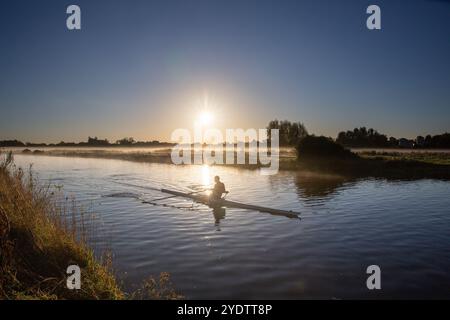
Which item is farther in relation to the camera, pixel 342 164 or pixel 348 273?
pixel 342 164

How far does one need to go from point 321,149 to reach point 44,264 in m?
53.7

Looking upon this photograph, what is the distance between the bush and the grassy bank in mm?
50921

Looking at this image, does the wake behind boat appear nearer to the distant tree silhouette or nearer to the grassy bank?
the grassy bank

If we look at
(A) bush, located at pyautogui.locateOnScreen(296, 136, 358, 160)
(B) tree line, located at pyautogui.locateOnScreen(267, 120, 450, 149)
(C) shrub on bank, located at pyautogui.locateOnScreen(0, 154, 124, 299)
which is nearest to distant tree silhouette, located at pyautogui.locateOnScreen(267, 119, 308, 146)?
(B) tree line, located at pyautogui.locateOnScreen(267, 120, 450, 149)

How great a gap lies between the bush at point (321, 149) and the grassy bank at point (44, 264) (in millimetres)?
50921

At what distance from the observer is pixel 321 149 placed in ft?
195

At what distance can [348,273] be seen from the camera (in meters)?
12.2

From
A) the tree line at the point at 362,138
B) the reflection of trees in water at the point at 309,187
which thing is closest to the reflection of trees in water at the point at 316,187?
the reflection of trees in water at the point at 309,187

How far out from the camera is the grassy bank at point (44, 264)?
9.03 meters

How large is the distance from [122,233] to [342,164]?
143 feet

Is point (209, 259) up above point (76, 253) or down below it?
below
